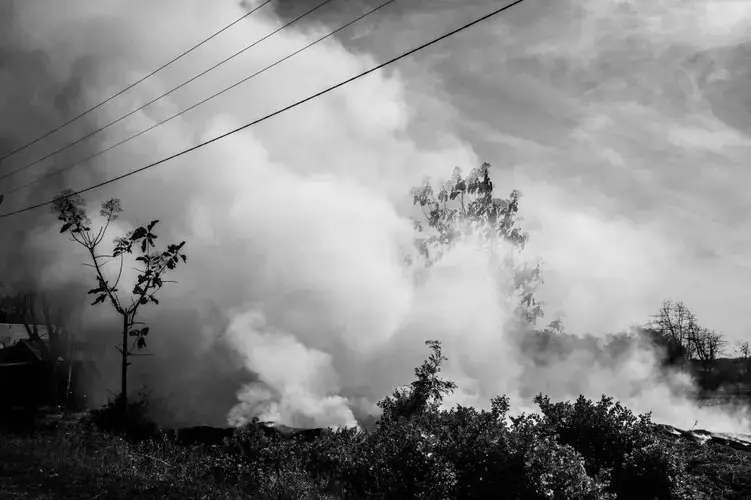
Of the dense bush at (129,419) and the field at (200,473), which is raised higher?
the dense bush at (129,419)

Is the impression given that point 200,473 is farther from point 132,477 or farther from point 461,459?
point 461,459

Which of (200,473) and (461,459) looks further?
(200,473)

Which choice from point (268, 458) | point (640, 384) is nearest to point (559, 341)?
point (640, 384)

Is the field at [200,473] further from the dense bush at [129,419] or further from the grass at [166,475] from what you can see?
the dense bush at [129,419]

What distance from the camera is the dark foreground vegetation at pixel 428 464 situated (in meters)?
7.86

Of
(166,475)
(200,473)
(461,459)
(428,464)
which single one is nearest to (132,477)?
(166,475)

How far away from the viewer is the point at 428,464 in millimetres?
7938

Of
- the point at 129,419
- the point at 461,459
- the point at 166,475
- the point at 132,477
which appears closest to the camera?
the point at 461,459

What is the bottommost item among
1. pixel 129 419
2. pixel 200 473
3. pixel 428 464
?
pixel 200 473

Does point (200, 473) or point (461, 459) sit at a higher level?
point (461, 459)

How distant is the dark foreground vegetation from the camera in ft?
25.8

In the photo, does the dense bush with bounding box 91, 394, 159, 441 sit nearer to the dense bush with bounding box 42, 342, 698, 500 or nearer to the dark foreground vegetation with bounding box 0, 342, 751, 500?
the dark foreground vegetation with bounding box 0, 342, 751, 500

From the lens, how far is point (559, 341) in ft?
97.8

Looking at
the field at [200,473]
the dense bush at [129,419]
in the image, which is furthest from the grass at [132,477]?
the dense bush at [129,419]
